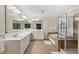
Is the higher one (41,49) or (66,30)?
(66,30)

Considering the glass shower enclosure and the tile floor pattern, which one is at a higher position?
the glass shower enclosure

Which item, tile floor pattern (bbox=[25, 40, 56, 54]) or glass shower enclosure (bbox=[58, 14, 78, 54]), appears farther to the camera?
glass shower enclosure (bbox=[58, 14, 78, 54])

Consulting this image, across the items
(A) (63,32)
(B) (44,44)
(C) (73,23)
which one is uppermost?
(C) (73,23)

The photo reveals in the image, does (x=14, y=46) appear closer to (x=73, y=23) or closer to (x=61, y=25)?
(x=61, y=25)

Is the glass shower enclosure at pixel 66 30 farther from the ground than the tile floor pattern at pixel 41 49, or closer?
farther from the ground

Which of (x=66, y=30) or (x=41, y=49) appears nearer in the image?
(x=41, y=49)

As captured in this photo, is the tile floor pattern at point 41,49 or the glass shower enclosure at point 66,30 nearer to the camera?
the tile floor pattern at point 41,49

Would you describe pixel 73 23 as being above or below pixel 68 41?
above
